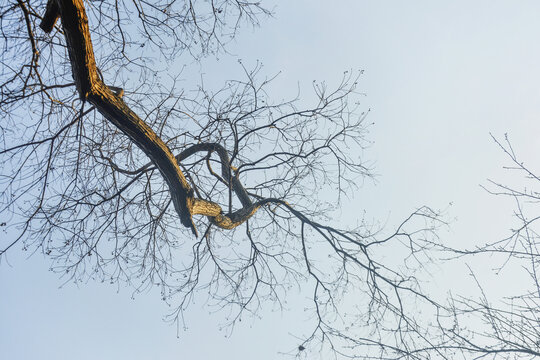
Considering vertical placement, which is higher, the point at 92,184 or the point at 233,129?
the point at 233,129

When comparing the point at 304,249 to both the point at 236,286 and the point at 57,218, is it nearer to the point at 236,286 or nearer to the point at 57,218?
the point at 236,286

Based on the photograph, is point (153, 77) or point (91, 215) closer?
point (153, 77)

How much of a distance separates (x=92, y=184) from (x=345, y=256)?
366 centimetres

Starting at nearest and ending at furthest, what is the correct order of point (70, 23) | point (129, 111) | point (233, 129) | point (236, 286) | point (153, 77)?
point (70, 23), point (129, 111), point (153, 77), point (233, 129), point (236, 286)

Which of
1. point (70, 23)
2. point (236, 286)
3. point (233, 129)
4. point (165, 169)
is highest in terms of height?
point (233, 129)

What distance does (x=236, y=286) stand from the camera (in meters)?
5.87

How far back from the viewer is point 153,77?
501cm

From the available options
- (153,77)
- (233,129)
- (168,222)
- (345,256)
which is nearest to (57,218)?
(168,222)

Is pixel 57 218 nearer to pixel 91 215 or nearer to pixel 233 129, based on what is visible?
pixel 91 215

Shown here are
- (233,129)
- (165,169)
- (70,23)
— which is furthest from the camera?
(233,129)

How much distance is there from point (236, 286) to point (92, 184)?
2.53 m

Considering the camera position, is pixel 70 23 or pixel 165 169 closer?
pixel 70 23

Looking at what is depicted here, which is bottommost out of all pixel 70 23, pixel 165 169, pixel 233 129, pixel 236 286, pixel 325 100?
pixel 236 286

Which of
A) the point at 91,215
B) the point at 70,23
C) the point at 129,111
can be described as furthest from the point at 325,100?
the point at 91,215
